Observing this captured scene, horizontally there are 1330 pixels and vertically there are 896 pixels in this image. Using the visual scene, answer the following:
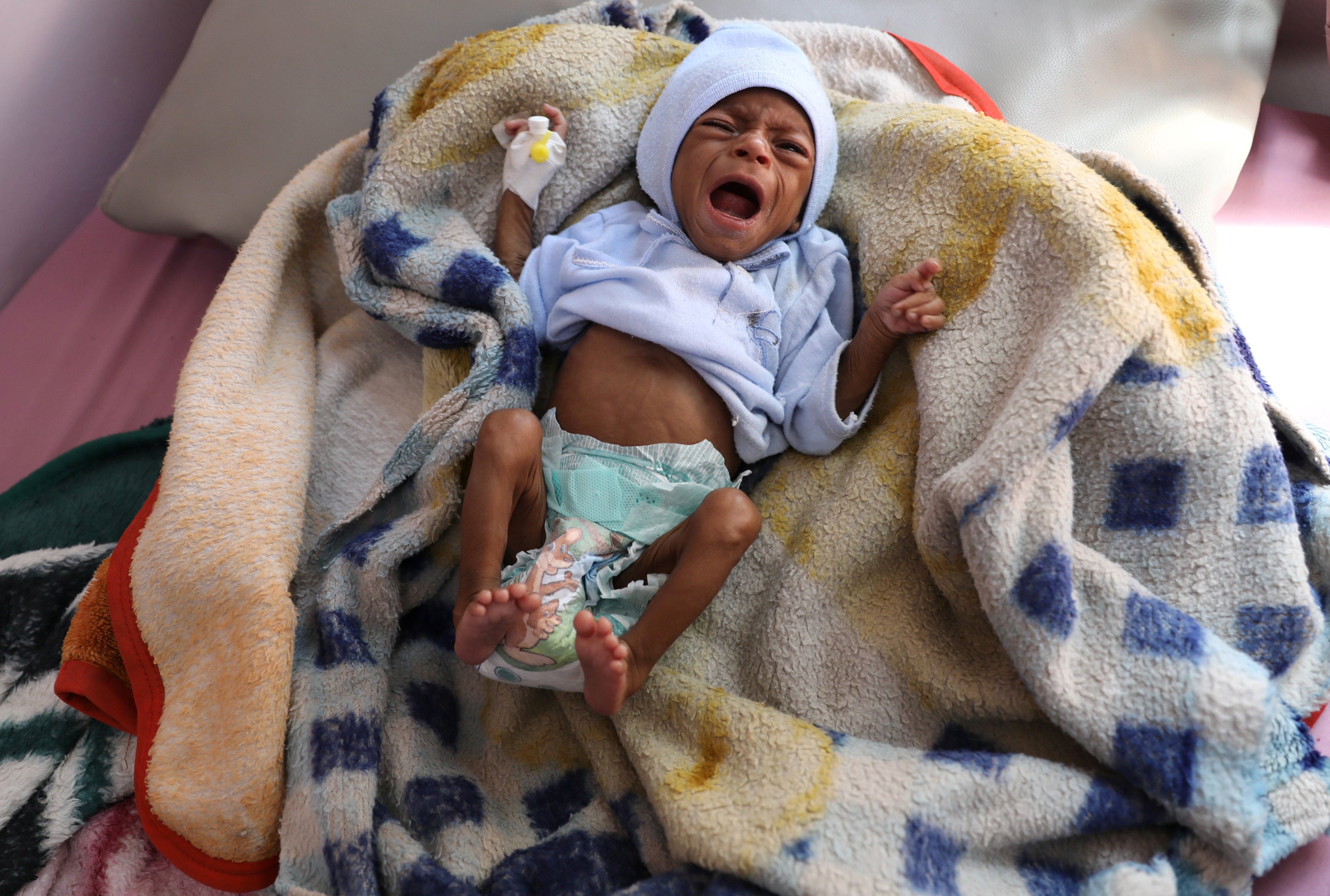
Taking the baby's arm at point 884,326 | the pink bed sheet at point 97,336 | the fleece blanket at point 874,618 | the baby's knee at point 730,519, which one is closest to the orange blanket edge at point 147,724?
the fleece blanket at point 874,618

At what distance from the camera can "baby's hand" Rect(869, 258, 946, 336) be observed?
3.02 feet

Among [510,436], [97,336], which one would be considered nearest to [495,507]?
[510,436]

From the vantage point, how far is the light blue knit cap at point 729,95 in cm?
107

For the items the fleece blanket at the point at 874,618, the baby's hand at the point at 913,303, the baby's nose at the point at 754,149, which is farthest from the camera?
the baby's nose at the point at 754,149

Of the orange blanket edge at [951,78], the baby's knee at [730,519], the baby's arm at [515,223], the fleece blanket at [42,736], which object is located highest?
the orange blanket edge at [951,78]

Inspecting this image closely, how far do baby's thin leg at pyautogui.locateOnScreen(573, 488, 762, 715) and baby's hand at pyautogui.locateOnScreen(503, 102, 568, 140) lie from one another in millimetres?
572

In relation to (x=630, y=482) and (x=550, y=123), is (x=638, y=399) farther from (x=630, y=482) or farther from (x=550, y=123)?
(x=550, y=123)

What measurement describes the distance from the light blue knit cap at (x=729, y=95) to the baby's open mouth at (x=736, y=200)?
7 cm

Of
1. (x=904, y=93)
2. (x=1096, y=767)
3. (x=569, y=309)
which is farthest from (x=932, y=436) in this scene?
(x=904, y=93)

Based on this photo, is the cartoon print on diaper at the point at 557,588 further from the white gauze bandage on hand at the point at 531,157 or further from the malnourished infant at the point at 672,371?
the white gauze bandage on hand at the point at 531,157

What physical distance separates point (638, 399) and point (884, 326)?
297 millimetres

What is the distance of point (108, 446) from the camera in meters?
1.14

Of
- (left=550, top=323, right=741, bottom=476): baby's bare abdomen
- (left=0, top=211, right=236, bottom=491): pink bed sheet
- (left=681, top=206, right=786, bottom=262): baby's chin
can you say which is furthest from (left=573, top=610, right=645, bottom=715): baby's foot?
(left=0, top=211, right=236, bottom=491): pink bed sheet

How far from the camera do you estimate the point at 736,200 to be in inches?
42.3
